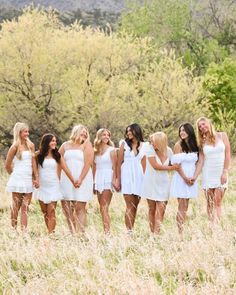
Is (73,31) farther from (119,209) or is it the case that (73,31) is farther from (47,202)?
(47,202)

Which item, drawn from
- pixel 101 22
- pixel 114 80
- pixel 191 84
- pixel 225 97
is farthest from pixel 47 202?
pixel 101 22

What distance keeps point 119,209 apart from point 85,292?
850 centimetres

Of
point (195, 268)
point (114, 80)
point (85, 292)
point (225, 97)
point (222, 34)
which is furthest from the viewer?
point (222, 34)

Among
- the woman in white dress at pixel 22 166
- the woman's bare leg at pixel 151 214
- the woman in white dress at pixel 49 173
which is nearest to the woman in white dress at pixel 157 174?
the woman's bare leg at pixel 151 214

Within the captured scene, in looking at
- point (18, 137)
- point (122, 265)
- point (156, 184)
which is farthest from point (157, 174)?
point (122, 265)

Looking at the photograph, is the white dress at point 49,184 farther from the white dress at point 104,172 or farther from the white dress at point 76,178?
the white dress at point 104,172

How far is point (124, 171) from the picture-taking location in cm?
959

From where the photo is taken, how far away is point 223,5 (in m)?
52.0

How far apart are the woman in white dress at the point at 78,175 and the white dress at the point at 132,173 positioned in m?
0.54

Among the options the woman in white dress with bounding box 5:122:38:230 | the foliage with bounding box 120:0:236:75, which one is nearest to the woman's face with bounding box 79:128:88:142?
the woman in white dress with bounding box 5:122:38:230

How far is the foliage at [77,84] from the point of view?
27312mm

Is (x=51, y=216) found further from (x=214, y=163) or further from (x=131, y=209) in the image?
(x=214, y=163)

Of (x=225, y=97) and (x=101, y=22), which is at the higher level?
(x=101, y=22)

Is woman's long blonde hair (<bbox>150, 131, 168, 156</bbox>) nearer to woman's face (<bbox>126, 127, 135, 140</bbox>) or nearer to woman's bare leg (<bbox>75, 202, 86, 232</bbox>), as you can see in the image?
woman's face (<bbox>126, 127, 135, 140</bbox>)
